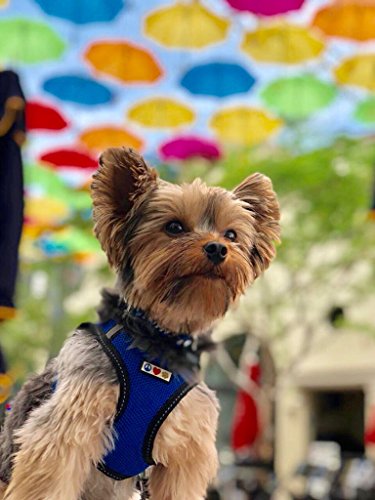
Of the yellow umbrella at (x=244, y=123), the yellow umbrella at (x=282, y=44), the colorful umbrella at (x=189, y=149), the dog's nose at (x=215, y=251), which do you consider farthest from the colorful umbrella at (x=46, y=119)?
the dog's nose at (x=215, y=251)

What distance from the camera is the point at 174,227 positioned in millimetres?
2375

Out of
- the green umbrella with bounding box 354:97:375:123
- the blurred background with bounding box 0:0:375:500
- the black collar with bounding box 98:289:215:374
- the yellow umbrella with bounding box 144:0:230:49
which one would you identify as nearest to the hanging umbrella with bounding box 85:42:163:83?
the blurred background with bounding box 0:0:375:500

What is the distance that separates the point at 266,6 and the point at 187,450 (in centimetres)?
704

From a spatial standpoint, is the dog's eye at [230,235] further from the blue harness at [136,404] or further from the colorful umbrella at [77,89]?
the colorful umbrella at [77,89]

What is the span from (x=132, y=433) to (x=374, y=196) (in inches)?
131

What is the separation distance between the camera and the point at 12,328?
2028 centimetres

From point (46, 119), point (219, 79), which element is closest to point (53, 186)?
point (46, 119)

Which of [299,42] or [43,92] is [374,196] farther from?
[43,92]

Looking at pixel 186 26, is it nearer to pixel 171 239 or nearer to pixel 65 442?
pixel 171 239

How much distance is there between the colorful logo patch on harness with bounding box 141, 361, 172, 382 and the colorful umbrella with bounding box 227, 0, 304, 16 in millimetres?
6900

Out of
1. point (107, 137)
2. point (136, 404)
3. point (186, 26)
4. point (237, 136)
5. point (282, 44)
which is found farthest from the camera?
point (107, 137)

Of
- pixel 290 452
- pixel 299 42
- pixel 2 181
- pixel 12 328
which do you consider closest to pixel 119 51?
pixel 299 42

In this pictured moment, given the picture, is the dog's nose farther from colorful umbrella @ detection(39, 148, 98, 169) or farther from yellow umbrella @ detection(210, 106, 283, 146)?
colorful umbrella @ detection(39, 148, 98, 169)

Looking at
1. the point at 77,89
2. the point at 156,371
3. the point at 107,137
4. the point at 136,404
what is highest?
the point at 77,89
